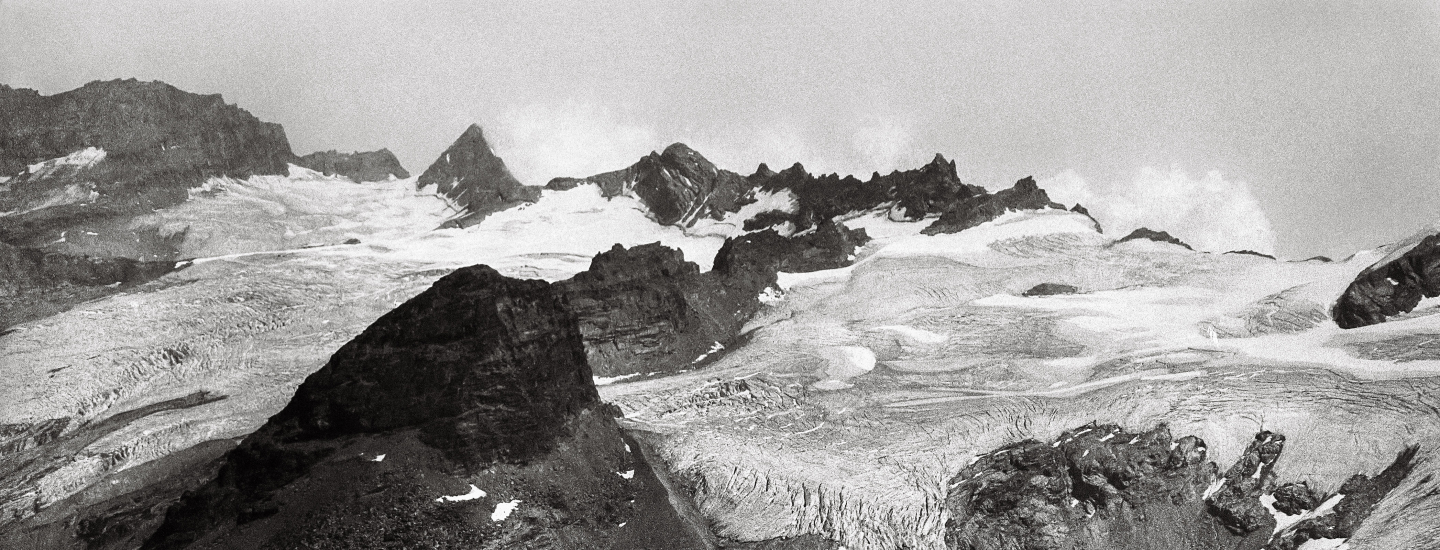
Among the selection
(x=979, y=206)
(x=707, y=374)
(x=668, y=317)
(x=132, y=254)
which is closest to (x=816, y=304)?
(x=668, y=317)

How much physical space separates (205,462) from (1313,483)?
203 feet

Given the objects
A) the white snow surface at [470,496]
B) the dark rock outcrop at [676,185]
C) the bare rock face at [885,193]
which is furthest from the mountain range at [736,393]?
the dark rock outcrop at [676,185]

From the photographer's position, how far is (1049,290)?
11438cm

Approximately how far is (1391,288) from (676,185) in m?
96.5

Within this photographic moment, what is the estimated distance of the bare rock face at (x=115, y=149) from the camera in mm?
155750

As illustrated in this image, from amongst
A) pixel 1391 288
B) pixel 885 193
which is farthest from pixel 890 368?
pixel 885 193

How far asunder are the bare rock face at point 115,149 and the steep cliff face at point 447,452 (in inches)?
3775

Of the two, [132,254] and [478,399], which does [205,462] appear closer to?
[478,399]

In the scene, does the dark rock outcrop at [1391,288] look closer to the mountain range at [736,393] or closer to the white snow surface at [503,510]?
the mountain range at [736,393]

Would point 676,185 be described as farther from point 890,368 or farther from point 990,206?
point 890,368

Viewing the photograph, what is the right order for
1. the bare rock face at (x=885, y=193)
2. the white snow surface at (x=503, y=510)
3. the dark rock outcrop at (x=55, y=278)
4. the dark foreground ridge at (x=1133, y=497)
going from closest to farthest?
the white snow surface at (x=503, y=510) → the dark foreground ridge at (x=1133, y=497) → the dark rock outcrop at (x=55, y=278) → the bare rock face at (x=885, y=193)

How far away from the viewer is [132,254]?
146m

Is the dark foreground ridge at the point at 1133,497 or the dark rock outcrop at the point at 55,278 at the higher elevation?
the dark rock outcrop at the point at 55,278

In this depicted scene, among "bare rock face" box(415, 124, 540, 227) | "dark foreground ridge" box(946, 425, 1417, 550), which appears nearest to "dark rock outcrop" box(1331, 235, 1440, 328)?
"dark foreground ridge" box(946, 425, 1417, 550)
